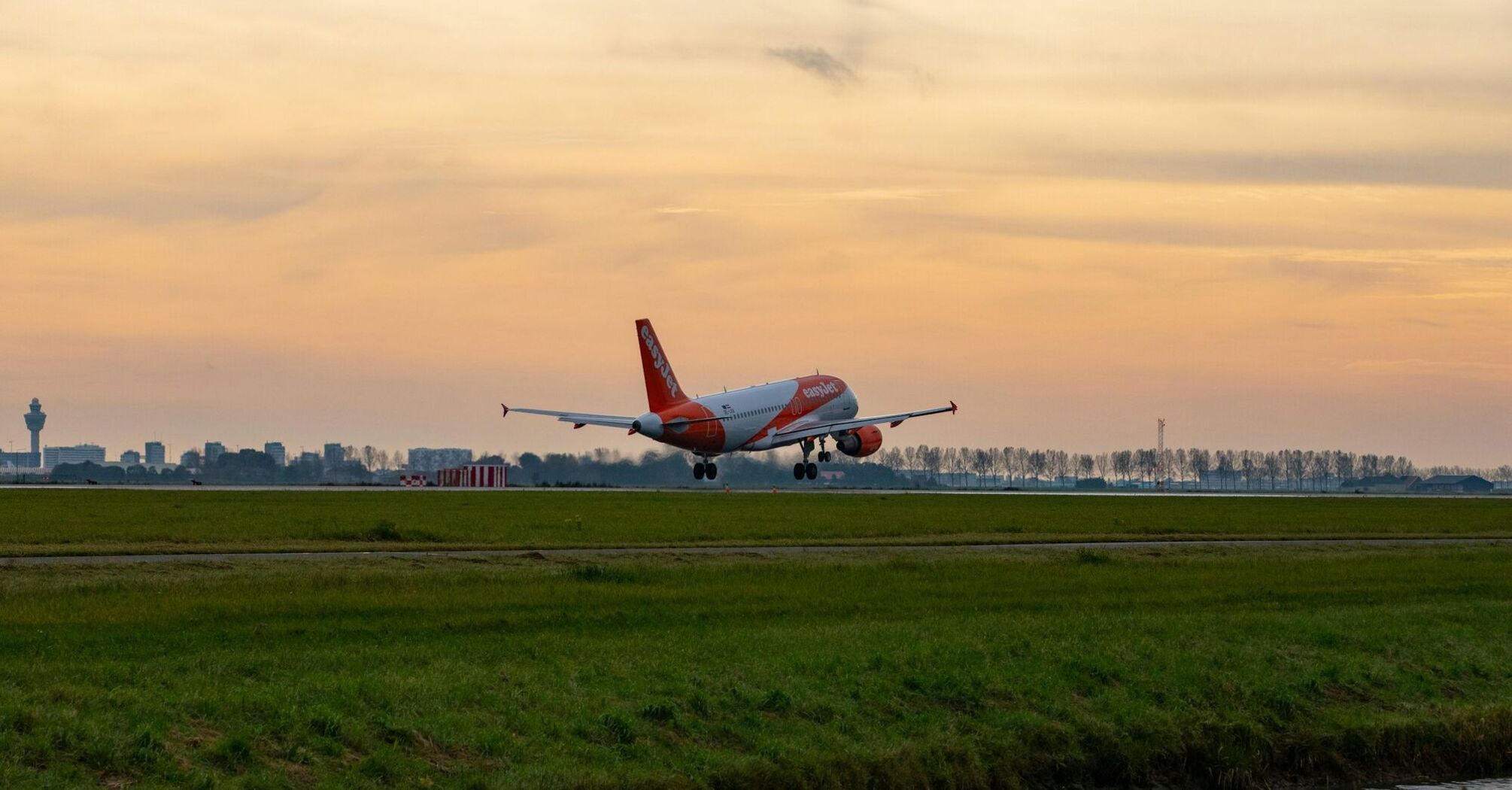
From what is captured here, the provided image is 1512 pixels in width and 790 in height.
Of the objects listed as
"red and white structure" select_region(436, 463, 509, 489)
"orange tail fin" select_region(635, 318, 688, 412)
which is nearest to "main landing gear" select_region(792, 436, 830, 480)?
"orange tail fin" select_region(635, 318, 688, 412)

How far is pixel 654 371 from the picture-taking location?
98875 millimetres

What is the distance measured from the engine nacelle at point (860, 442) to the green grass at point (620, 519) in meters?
8.15

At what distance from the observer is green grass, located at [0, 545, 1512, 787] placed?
20.2 m

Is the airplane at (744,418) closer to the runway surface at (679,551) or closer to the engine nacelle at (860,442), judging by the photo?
the engine nacelle at (860,442)

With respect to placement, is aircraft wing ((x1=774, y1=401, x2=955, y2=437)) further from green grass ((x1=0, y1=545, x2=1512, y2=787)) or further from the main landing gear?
green grass ((x1=0, y1=545, x2=1512, y2=787))

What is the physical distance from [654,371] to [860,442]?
57.2 ft

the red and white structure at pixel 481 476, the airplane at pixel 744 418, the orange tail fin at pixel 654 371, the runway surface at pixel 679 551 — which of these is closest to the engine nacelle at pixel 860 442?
the airplane at pixel 744 418

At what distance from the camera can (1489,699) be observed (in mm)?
29359

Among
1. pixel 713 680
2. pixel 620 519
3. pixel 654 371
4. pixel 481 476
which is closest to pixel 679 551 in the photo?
pixel 620 519

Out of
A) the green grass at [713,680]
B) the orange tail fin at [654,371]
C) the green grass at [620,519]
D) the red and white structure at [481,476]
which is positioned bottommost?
the green grass at [713,680]

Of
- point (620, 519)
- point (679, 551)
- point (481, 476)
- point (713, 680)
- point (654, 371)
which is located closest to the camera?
point (713, 680)

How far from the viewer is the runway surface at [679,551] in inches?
1548

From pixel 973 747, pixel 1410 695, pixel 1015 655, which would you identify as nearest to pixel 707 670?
pixel 973 747

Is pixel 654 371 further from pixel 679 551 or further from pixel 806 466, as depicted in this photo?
pixel 679 551
